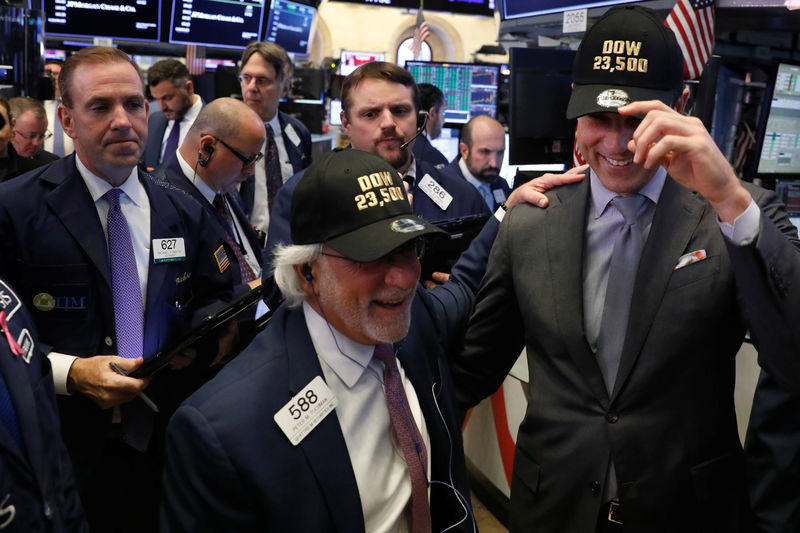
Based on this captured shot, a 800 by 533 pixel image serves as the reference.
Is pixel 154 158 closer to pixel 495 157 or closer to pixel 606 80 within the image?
pixel 495 157

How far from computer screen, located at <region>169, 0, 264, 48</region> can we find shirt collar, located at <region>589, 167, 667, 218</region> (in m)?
5.00

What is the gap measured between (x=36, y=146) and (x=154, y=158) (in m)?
0.72

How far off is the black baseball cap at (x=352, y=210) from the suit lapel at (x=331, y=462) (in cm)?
26

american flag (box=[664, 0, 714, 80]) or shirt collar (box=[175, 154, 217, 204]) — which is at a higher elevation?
american flag (box=[664, 0, 714, 80])

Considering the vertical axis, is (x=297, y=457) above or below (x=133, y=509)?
above

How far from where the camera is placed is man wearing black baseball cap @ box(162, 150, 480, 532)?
1382mm

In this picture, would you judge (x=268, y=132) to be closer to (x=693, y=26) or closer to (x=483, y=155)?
(x=483, y=155)

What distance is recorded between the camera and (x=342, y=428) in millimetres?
1522

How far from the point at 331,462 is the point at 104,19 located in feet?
17.4

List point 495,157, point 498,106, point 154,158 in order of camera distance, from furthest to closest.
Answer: point 498,106, point 495,157, point 154,158

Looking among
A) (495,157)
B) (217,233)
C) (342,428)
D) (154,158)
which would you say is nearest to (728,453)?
(342,428)

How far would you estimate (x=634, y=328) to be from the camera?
1606mm

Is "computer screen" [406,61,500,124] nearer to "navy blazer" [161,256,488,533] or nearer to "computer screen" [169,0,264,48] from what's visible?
"computer screen" [169,0,264,48]

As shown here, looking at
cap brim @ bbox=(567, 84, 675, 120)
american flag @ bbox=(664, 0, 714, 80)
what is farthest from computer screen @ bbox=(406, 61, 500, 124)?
cap brim @ bbox=(567, 84, 675, 120)
